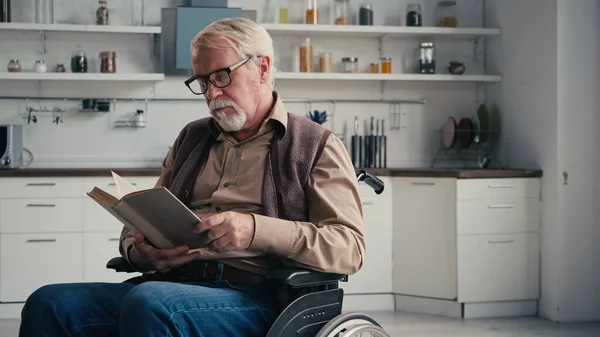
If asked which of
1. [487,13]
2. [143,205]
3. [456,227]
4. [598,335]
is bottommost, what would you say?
[598,335]

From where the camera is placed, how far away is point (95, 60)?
16.0 ft

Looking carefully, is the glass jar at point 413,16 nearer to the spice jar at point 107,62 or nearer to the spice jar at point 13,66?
the spice jar at point 107,62

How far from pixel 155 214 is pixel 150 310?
0.22 m

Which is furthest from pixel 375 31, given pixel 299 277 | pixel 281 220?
pixel 299 277

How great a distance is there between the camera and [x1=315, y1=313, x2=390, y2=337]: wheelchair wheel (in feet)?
5.87

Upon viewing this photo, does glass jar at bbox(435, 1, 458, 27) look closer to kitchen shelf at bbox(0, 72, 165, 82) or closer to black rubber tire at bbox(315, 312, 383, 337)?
kitchen shelf at bbox(0, 72, 165, 82)

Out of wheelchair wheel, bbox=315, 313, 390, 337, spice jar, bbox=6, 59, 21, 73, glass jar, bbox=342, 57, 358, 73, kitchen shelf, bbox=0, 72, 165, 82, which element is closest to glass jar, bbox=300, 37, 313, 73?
glass jar, bbox=342, 57, 358, 73

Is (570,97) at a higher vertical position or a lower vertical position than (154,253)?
higher

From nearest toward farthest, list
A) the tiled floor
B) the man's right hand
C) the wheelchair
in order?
1. the wheelchair
2. the man's right hand
3. the tiled floor

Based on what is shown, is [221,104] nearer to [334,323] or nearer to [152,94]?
[334,323]

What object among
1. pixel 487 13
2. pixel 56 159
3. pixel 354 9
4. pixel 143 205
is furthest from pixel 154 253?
pixel 487 13

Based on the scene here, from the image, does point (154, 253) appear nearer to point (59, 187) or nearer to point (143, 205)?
point (143, 205)

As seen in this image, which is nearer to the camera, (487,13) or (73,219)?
(73,219)

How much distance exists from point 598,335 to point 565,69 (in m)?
1.41
